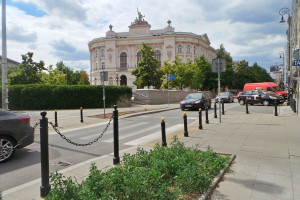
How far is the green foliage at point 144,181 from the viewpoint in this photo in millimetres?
3117

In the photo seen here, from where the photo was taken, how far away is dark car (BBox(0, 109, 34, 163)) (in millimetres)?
5677

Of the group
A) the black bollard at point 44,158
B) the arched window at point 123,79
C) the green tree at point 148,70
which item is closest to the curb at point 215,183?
the black bollard at point 44,158

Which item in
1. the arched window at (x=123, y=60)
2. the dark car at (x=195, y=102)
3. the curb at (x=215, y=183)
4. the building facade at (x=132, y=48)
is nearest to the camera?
the curb at (x=215, y=183)

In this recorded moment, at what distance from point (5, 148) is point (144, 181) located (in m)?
4.20

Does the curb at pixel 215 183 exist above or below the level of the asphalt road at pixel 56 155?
above

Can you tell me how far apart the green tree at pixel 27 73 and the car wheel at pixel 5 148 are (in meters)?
41.8

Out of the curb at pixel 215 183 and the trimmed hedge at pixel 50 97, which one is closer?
the curb at pixel 215 183

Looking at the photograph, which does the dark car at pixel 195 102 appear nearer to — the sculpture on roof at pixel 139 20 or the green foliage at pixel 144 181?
the green foliage at pixel 144 181

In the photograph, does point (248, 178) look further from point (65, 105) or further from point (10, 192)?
point (65, 105)

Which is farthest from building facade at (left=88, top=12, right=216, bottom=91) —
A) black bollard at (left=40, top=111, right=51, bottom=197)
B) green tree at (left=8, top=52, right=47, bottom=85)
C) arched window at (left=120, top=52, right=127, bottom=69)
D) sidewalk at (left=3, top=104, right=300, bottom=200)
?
black bollard at (left=40, top=111, right=51, bottom=197)

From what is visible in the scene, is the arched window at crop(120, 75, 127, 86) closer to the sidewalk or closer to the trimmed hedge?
the trimmed hedge

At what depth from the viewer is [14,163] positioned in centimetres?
563

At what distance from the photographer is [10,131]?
5.82 m

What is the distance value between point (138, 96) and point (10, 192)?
92.3 feet
